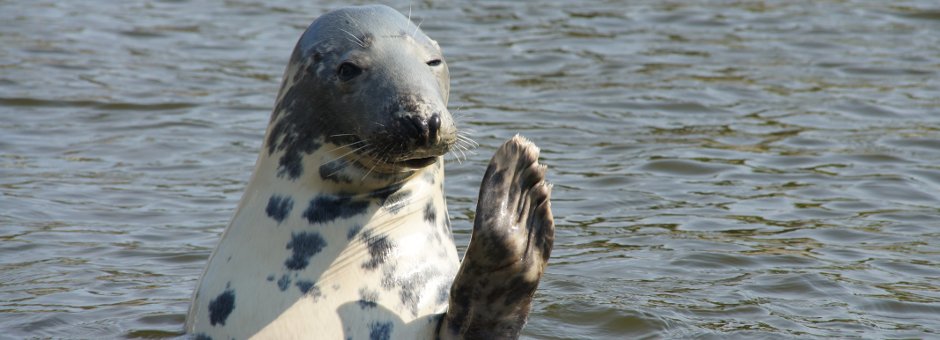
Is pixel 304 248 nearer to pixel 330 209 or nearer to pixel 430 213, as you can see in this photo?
pixel 330 209

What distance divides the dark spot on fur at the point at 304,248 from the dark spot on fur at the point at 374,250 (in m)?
0.13

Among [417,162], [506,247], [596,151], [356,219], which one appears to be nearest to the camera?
[506,247]

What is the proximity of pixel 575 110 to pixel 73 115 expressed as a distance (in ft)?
10.5

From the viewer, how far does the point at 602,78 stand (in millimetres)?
10945

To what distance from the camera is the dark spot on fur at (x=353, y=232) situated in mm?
4617

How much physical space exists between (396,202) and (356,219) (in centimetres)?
13

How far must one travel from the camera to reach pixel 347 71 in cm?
463

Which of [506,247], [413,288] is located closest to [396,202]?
[413,288]

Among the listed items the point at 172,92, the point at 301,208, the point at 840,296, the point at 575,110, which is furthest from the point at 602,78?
the point at 301,208

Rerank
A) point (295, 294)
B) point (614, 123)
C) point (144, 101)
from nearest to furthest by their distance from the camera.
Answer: point (295, 294)
point (614, 123)
point (144, 101)

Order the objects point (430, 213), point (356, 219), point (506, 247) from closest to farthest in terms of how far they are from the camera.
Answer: point (506, 247) → point (356, 219) → point (430, 213)

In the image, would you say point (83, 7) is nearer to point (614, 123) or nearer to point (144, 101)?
point (144, 101)

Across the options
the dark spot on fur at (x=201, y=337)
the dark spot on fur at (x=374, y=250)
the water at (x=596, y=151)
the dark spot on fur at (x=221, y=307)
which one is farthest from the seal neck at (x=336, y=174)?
the water at (x=596, y=151)

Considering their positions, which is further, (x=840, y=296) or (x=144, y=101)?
(x=144, y=101)
